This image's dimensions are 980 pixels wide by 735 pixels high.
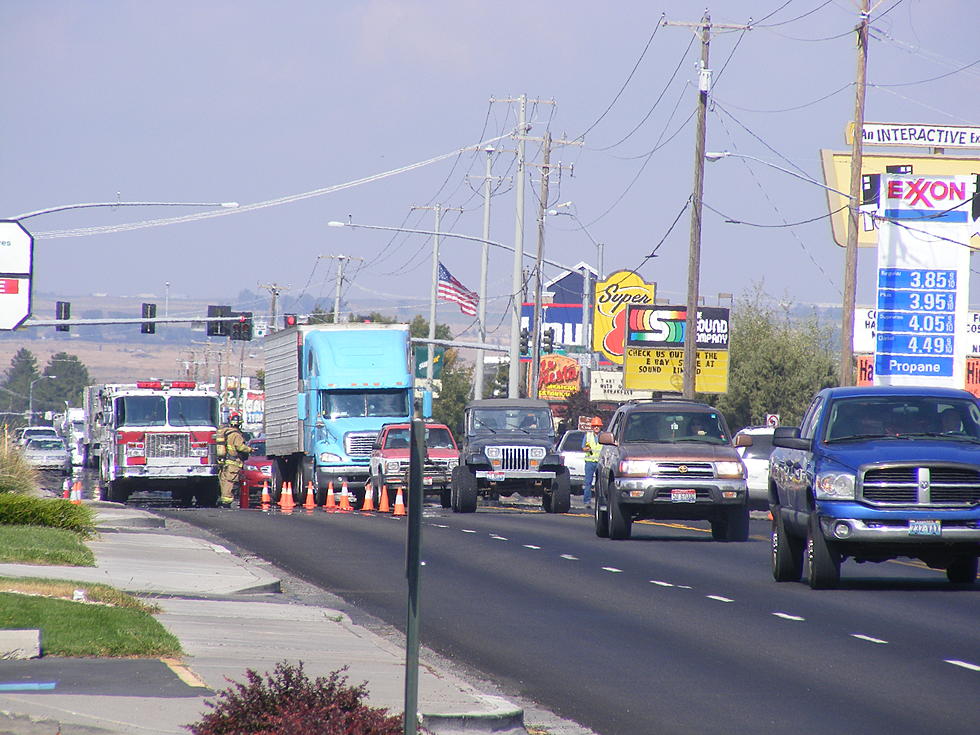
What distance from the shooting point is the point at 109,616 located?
1218cm

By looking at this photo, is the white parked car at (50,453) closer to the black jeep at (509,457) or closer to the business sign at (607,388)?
the business sign at (607,388)

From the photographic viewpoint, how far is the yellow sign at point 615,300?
6938 centimetres

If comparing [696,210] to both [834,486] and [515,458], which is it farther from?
[834,486]

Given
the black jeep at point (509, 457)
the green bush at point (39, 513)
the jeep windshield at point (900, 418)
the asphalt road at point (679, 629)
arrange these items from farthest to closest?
the black jeep at point (509, 457) → the green bush at point (39, 513) → the jeep windshield at point (900, 418) → the asphalt road at point (679, 629)

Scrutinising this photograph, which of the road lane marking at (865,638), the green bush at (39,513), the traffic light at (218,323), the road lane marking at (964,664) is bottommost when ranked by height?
the road lane marking at (865,638)

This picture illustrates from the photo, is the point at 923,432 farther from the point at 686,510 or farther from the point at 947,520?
the point at 686,510

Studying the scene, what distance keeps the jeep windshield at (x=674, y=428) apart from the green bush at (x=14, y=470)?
34.0ft

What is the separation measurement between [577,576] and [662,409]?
697cm

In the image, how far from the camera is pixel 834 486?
635 inches

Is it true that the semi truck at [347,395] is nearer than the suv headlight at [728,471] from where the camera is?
No

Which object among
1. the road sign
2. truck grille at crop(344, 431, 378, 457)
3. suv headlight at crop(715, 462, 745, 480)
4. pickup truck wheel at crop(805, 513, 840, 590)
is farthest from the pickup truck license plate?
truck grille at crop(344, 431, 378, 457)

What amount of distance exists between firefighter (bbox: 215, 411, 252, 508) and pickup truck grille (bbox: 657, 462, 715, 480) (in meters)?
15.0

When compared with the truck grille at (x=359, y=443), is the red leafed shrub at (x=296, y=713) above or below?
below

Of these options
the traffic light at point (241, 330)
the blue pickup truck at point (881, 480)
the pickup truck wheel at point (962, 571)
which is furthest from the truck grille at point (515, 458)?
the traffic light at point (241, 330)
